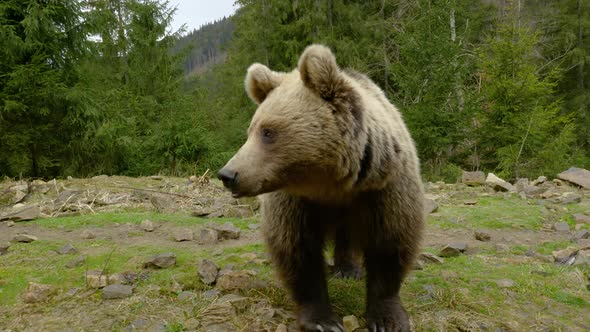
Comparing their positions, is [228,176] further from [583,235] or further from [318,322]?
[583,235]

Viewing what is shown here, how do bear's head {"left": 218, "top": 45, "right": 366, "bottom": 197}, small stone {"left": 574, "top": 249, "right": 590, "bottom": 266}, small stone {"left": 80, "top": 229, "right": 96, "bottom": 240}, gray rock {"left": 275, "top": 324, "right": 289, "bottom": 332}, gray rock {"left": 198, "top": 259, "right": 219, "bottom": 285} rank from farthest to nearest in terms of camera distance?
small stone {"left": 80, "top": 229, "right": 96, "bottom": 240}
small stone {"left": 574, "top": 249, "right": 590, "bottom": 266}
gray rock {"left": 198, "top": 259, "right": 219, "bottom": 285}
gray rock {"left": 275, "top": 324, "right": 289, "bottom": 332}
bear's head {"left": 218, "top": 45, "right": 366, "bottom": 197}

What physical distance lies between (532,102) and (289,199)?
10078 mm

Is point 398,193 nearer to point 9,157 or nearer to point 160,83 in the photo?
point 9,157

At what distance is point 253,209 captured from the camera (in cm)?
594

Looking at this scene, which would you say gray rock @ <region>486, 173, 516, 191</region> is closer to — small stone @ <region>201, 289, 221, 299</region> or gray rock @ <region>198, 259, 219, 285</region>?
gray rock @ <region>198, 259, 219, 285</region>

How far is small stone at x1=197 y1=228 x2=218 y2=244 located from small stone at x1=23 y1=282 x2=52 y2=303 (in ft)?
4.93

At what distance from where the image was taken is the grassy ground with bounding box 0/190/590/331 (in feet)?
8.93

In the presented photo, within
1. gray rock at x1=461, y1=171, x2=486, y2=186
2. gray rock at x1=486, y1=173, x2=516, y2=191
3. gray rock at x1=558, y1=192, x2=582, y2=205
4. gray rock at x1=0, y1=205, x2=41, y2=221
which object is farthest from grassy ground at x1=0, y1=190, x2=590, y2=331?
gray rock at x1=461, y1=171, x2=486, y2=186

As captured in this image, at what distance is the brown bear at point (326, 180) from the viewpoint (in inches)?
92.0

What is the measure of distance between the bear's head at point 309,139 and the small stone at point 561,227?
12.6 ft

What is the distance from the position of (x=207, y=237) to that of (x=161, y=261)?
0.86 metres

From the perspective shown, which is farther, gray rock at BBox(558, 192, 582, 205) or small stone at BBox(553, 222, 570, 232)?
gray rock at BBox(558, 192, 582, 205)

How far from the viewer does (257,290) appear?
3.06 metres

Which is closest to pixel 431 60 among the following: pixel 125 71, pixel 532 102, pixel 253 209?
pixel 532 102
